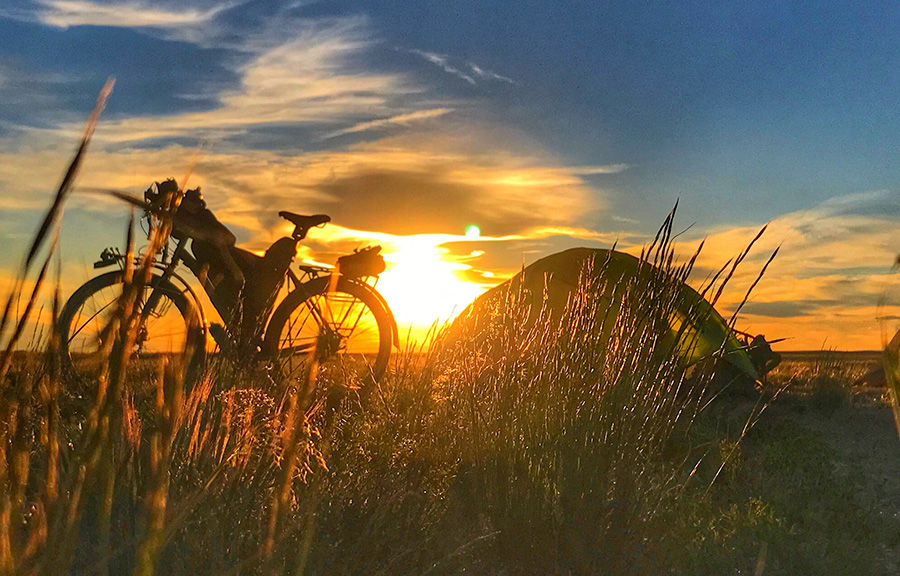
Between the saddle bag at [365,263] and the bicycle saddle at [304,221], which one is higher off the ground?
the bicycle saddle at [304,221]

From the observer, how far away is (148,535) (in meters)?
1.05

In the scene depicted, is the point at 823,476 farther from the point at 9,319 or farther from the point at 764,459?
the point at 9,319

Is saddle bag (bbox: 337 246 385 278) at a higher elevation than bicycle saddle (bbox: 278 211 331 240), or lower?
lower

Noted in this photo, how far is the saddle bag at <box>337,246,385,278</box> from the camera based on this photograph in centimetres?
712

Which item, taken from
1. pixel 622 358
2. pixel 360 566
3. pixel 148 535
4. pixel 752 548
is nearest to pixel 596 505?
pixel 622 358

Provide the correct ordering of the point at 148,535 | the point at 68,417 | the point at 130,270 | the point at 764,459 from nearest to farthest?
1. the point at 130,270
2. the point at 148,535
3. the point at 68,417
4. the point at 764,459

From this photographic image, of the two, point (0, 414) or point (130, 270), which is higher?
point (130, 270)

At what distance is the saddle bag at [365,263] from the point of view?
712 cm

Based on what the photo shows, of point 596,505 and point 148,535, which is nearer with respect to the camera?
point 148,535

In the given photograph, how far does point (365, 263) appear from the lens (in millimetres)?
7211

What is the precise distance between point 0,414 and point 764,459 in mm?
5510

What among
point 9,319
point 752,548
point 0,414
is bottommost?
point 752,548

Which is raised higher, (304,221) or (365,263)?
(304,221)

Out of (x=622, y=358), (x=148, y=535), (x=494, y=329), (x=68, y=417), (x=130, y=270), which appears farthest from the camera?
(x=68, y=417)
